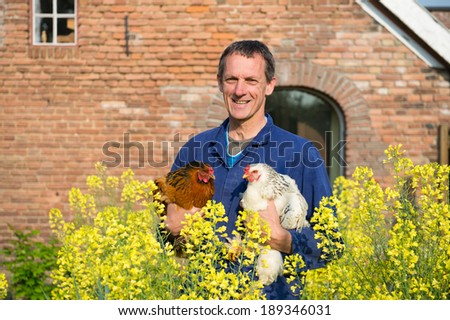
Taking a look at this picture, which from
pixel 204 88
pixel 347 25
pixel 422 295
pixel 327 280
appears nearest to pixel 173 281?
pixel 327 280

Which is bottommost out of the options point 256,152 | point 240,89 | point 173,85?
point 256,152

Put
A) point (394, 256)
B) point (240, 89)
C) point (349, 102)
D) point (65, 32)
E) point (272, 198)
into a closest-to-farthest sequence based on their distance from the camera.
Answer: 1. point (272, 198)
2. point (240, 89)
3. point (394, 256)
4. point (349, 102)
5. point (65, 32)

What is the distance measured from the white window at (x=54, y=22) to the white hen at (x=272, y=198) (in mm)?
6848

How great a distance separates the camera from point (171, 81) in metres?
8.66

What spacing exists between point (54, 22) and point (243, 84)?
686 centimetres

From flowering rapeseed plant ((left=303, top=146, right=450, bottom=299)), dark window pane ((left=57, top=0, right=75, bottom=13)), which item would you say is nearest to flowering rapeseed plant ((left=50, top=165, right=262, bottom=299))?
flowering rapeseed plant ((left=303, top=146, right=450, bottom=299))

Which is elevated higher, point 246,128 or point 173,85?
point 173,85

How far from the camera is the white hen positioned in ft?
8.47

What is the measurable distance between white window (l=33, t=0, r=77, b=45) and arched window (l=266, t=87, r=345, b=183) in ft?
9.79

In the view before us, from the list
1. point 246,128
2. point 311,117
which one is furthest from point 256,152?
point 311,117

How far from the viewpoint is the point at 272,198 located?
8.63 feet

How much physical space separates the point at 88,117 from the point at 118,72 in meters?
0.74

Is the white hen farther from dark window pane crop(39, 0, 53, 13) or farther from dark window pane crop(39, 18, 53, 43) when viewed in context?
dark window pane crop(39, 0, 53, 13)

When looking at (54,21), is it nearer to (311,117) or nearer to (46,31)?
(46,31)
